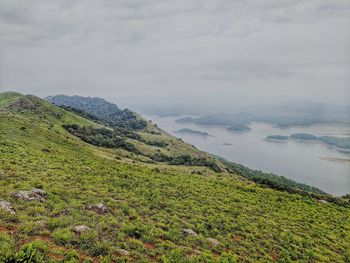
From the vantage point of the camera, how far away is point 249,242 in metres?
22.0

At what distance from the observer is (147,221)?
21391 mm

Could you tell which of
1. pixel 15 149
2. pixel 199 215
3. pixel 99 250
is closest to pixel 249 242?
pixel 199 215

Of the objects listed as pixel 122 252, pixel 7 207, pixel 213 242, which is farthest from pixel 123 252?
pixel 7 207

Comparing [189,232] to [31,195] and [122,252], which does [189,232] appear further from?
[31,195]

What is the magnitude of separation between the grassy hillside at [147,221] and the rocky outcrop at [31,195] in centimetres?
20

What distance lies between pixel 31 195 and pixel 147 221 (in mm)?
9017

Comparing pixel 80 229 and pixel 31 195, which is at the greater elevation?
pixel 31 195

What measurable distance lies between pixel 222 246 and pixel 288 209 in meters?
19.7

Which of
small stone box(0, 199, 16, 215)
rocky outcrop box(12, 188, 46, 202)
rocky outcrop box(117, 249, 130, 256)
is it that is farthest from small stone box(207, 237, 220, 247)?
small stone box(0, 199, 16, 215)

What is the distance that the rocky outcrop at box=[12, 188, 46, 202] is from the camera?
1990 centimetres

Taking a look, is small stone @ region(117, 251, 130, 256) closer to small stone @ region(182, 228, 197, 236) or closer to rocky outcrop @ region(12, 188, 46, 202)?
small stone @ region(182, 228, 197, 236)

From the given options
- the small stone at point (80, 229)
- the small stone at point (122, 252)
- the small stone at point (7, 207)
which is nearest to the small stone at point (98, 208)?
the small stone at point (80, 229)

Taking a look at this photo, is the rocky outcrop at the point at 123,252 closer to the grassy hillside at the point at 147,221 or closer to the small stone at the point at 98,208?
the grassy hillside at the point at 147,221

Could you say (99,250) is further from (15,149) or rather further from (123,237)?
(15,149)
